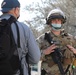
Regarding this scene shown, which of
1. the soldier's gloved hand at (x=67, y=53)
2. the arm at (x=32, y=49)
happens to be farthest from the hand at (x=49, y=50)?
the arm at (x=32, y=49)

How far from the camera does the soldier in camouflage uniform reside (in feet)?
19.8

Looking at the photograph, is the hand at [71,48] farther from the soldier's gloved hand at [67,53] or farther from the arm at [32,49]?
the arm at [32,49]

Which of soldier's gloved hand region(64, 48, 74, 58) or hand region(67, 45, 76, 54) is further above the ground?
hand region(67, 45, 76, 54)

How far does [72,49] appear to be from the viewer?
6.05 m

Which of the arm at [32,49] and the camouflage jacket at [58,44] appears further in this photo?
the camouflage jacket at [58,44]

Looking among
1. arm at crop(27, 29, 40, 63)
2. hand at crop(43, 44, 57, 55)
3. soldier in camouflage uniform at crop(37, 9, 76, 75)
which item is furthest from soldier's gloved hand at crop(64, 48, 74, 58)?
arm at crop(27, 29, 40, 63)

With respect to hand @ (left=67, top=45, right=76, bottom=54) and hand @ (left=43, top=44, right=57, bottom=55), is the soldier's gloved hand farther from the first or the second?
hand @ (left=43, top=44, right=57, bottom=55)

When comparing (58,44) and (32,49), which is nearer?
(32,49)

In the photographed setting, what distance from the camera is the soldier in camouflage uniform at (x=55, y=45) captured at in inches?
238

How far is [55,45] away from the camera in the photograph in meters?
6.05

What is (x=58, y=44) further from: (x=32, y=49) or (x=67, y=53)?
→ (x=32, y=49)

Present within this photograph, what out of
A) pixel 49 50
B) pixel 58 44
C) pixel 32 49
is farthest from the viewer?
pixel 58 44

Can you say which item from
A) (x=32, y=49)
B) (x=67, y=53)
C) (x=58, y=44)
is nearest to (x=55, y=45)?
(x=58, y=44)

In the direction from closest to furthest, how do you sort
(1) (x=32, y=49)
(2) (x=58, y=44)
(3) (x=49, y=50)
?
1. (1) (x=32, y=49)
2. (3) (x=49, y=50)
3. (2) (x=58, y=44)
